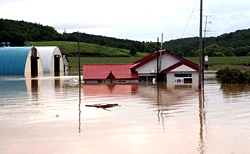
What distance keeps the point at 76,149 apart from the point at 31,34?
151 m

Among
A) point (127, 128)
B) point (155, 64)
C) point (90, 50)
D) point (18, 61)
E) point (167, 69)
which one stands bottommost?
point (127, 128)

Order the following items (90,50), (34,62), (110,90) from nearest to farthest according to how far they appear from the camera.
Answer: (110,90), (34,62), (90,50)

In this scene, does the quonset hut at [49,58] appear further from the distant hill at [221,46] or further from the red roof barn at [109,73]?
the distant hill at [221,46]

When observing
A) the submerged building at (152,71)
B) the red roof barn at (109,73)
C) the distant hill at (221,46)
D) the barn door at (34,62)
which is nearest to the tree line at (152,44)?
the distant hill at (221,46)

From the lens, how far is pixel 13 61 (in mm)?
62562

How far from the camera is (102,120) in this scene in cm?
1559

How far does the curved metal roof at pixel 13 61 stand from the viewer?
203ft

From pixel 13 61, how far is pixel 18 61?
842 mm

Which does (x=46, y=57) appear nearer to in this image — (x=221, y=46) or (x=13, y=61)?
(x=13, y=61)

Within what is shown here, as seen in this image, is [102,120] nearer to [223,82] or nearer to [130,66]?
[223,82]

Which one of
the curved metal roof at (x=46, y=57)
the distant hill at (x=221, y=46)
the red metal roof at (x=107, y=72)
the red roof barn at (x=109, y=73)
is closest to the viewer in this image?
the red roof barn at (x=109, y=73)

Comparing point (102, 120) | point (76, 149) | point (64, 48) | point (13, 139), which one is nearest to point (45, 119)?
point (102, 120)

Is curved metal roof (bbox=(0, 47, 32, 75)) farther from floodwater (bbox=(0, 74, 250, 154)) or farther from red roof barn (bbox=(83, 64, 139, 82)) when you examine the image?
floodwater (bbox=(0, 74, 250, 154))

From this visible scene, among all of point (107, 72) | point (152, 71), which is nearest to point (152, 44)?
point (152, 71)
